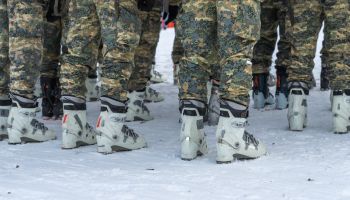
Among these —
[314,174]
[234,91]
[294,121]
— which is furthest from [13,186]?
[294,121]

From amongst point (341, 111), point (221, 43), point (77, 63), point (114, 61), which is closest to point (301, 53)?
point (341, 111)

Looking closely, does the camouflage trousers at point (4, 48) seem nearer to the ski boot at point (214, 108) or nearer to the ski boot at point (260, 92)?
the ski boot at point (214, 108)

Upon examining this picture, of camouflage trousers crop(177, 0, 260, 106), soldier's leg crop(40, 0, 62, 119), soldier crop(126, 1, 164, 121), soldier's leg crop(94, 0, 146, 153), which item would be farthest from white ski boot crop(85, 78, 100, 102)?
camouflage trousers crop(177, 0, 260, 106)

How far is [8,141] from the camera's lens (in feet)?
12.4

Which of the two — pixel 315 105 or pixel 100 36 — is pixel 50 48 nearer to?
pixel 100 36

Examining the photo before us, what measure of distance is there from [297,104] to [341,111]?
33 centimetres

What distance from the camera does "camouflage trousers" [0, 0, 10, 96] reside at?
3.95m

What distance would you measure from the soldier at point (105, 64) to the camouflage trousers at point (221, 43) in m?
0.39

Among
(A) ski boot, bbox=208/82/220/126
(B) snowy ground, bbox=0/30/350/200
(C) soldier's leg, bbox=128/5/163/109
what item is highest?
(C) soldier's leg, bbox=128/5/163/109

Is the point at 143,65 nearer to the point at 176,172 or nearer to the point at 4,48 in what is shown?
the point at 4,48

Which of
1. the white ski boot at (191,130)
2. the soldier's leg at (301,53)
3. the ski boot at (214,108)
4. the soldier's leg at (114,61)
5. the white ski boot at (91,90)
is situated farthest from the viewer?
the white ski boot at (91,90)

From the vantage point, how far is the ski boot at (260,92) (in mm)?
4968

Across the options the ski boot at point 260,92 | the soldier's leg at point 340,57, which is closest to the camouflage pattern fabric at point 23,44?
the soldier's leg at point 340,57

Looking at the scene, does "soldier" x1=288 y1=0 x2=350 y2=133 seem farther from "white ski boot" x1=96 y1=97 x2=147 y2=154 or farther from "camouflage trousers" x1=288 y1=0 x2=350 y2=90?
"white ski boot" x1=96 y1=97 x2=147 y2=154
